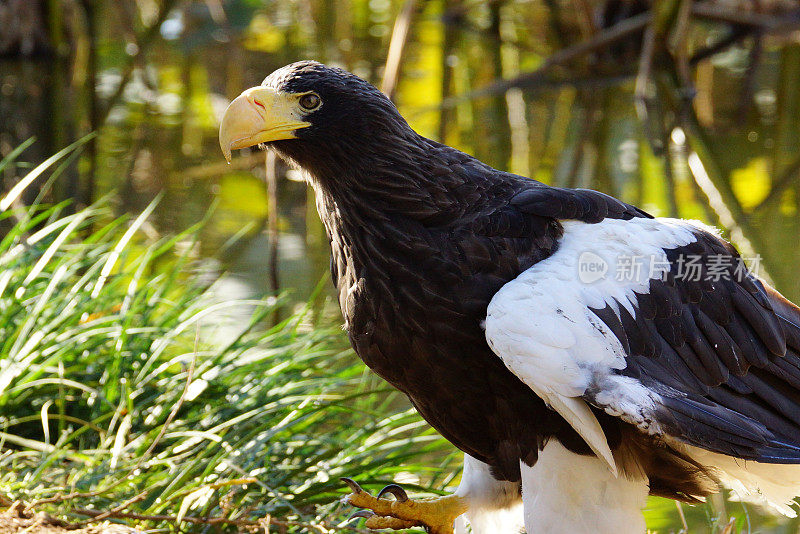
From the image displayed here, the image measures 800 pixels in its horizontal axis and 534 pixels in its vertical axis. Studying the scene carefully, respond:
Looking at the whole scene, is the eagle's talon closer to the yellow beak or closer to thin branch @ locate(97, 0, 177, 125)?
the yellow beak

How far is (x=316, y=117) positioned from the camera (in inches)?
95.8

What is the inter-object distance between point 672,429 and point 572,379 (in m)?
0.25

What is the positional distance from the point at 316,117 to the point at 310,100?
0.04 m

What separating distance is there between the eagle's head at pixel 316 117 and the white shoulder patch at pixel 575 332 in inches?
21.0

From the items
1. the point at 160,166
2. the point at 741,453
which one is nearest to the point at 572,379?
the point at 741,453

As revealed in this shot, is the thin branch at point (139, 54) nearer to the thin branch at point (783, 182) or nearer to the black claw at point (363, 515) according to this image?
the thin branch at point (783, 182)

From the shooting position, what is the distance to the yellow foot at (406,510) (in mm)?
2617

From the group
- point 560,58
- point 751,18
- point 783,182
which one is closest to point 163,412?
point 783,182

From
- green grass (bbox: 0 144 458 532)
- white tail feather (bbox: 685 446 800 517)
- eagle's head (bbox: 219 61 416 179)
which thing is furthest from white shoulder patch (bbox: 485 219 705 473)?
green grass (bbox: 0 144 458 532)

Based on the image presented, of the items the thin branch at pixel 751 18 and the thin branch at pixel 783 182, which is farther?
the thin branch at pixel 751 18

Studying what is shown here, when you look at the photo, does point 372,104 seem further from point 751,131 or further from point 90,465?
point 751,131

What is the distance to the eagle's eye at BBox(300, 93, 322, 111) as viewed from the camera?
2430 millimetres

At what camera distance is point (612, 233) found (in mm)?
2463

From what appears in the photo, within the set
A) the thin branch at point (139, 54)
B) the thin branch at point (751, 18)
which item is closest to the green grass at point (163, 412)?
the thin branch at point (139, 54)
